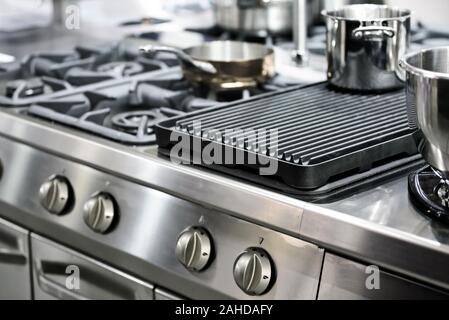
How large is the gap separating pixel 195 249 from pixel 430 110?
362mm

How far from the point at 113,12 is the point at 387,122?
115cm

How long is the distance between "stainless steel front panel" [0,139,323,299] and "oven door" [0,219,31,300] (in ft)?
0.09

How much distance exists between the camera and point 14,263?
4.79 feet

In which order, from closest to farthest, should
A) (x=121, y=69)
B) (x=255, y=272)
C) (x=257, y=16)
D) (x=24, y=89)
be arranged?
(x=255, y=272), (x=24, y=89), (x=121, y=69), (x=257, y=16)

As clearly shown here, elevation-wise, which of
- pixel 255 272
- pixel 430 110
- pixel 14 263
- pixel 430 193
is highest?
pixel 430 110

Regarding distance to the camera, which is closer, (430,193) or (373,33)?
(430,193)

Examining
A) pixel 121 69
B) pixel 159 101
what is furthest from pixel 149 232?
pixel 121 69

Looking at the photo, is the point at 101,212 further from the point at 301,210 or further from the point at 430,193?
the point at 430,193

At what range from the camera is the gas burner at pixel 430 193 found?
1004 mm

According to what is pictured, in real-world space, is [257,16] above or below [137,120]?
above

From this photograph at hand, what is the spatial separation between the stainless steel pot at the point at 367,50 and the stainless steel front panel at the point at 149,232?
363 mm

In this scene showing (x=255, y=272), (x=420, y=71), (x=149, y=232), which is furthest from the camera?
(x=149, y=232)

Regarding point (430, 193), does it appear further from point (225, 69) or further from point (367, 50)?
point (225, 69)
